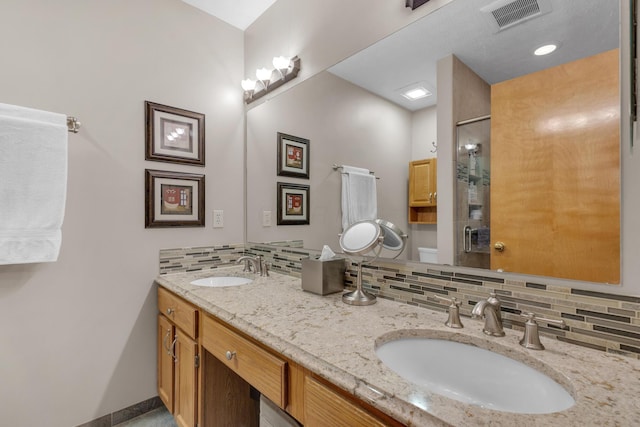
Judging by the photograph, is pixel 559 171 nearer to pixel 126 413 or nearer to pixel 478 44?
pixel 478 44

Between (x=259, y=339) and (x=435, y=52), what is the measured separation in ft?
3.91

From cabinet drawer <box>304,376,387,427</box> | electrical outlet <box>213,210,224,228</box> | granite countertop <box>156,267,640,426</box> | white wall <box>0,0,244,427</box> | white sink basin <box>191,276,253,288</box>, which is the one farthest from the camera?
electrical outlet <box>213,210,224,228</box>

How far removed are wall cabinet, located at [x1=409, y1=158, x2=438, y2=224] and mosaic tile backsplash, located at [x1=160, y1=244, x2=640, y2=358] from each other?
0.62ft

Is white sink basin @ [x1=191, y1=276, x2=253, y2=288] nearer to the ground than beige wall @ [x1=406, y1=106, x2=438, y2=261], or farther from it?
nearer to the ground

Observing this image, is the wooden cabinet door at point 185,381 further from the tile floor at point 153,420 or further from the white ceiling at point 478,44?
the white ceiling at point 478,44

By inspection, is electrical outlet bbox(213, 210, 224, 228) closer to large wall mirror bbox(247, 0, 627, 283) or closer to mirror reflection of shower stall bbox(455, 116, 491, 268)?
large wall mirror bbox(247, 0, 627, 283)

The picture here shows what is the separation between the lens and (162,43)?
1.82 m

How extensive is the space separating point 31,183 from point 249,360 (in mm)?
1251

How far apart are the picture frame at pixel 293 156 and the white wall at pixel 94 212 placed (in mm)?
582

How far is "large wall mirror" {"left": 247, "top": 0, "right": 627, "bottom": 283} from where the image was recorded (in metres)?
0.86

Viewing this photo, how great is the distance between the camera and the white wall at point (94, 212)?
1.41 m

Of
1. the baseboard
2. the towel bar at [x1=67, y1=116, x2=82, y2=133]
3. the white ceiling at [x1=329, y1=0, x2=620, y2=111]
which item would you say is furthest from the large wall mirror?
the baseboard

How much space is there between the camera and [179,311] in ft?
4.85

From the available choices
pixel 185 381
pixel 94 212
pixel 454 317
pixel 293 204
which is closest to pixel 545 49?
pixel 454 317
